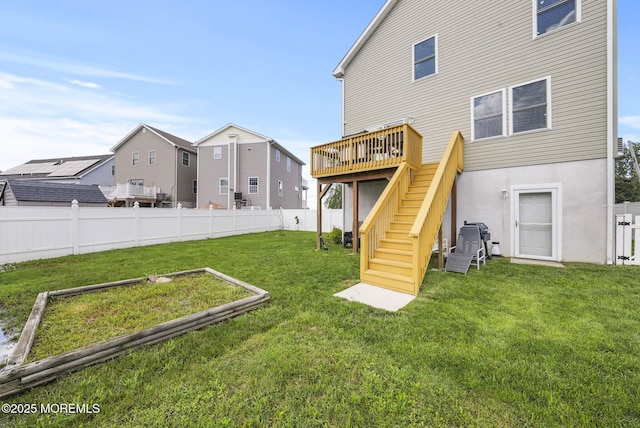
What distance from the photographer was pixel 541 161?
255 inches

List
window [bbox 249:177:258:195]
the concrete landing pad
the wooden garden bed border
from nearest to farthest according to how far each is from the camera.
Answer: the wooden garden bed border → the concrete landing pad → window [bbox 249:177:258:195]

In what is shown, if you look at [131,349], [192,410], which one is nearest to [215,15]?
[131,349]

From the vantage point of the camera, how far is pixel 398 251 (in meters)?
4.92

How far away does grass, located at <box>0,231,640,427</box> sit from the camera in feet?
5.70

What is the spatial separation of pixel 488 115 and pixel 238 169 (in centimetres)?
1609

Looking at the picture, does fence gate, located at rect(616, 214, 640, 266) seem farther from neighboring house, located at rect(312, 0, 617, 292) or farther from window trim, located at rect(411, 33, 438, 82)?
window trim, located at rect(411, 33, 438, 82)

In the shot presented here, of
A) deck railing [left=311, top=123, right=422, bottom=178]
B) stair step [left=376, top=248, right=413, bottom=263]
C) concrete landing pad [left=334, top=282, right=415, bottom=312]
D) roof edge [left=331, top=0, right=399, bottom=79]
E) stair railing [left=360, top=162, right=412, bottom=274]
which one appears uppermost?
roof edge [left=331, top=0, right=399, bottom=79]

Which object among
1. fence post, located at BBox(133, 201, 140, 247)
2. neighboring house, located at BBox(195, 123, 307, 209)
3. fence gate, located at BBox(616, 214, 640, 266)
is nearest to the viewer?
fence gate, located at BBox(616, 214, 640, 266)

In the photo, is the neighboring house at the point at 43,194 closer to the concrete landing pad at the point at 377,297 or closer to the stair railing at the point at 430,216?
the concrete landing pad at the point at 377,297

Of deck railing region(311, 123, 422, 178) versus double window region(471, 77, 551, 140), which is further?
deck railing region(311, 123, 422, 178)

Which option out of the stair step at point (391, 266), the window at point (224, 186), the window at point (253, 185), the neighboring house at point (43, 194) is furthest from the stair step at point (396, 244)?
the neighboring house at point (43, 194)

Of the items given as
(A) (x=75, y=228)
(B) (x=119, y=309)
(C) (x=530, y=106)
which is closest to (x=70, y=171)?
(A) (x=75, y=228)

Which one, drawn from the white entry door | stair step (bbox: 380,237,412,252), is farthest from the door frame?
stair step (bbox: 380,237,412,252)

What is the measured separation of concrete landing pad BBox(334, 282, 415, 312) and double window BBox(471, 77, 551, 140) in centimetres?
592
